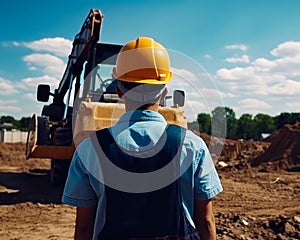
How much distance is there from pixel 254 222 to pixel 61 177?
4.83 metres

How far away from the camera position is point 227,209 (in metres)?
8.73

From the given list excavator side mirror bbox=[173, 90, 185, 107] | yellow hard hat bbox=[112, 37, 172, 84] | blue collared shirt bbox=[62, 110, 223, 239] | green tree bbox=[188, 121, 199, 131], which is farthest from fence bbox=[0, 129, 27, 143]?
blue collared shirt bbox=[62, 110, 223, 239]

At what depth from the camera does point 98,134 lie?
1.87 m

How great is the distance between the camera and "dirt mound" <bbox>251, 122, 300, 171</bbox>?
17.6 meters

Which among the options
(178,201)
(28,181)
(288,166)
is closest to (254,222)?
(178,201)

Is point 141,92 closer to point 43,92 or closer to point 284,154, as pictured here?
point 43,92

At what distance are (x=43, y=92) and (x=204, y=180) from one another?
8.84 metres

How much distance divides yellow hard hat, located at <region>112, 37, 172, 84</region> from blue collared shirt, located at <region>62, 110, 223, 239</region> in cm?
17

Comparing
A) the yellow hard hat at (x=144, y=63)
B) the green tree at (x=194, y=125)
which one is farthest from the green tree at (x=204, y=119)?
the yellow hard hat at (x=144, y=63)

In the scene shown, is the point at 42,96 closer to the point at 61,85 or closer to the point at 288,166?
the point at 61,85

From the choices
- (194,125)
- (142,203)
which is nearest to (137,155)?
(142,203)

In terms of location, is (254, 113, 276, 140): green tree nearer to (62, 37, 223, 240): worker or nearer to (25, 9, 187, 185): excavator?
(25, 9, 187, 185): excavator

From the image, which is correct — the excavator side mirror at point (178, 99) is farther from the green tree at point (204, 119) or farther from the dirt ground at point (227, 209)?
the dirt ground at point (227, 209)

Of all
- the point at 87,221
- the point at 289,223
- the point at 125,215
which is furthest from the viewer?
the point at 289,223
